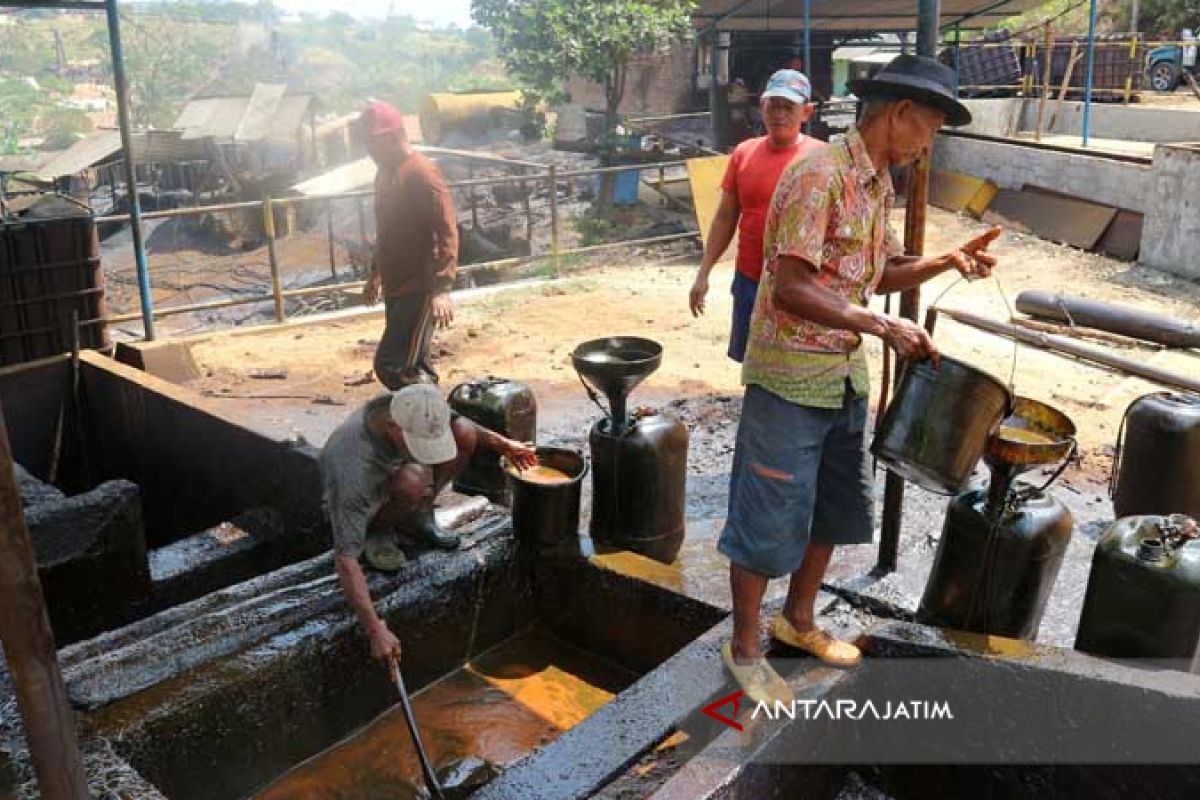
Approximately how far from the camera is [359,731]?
437cm

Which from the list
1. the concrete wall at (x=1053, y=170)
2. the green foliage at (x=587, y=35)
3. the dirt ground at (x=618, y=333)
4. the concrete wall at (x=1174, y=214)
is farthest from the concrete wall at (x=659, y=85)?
the concrete wall at (x=1174, y=214)

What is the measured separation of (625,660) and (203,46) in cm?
4811

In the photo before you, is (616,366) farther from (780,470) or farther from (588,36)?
(588,36)

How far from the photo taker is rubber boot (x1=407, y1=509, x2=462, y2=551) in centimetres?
466

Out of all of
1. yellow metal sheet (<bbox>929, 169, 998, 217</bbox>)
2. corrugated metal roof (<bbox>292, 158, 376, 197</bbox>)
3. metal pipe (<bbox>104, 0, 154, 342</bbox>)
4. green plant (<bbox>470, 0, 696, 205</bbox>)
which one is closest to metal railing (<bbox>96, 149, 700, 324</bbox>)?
metal pipe (<bbox>104, 0, 154, 342</bbox>)

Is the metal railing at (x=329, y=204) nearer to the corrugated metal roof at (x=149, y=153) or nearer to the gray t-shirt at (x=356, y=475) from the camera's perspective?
the gray t-shirt at (x=356, y=475)

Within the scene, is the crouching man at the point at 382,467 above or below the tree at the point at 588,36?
below

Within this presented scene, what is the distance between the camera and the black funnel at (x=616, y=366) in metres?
4.51

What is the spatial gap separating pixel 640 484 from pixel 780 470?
1.54 m

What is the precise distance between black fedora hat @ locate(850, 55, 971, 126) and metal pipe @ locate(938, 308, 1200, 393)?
3.77 m

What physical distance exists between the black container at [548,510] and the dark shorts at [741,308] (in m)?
1.15

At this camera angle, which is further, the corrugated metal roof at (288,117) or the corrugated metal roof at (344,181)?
the corrugated metal roof at (288,117)

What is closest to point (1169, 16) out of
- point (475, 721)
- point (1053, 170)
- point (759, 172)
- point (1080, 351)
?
point (1053, 170)

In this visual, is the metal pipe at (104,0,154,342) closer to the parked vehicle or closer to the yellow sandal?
the yellow sandal
